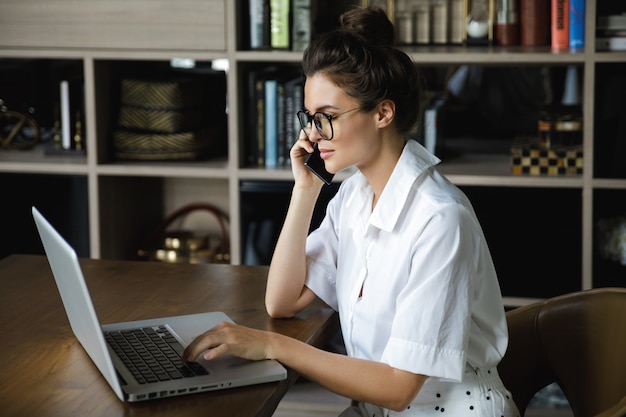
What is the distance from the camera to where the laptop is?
129 cm

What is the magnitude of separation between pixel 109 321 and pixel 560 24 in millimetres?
1864

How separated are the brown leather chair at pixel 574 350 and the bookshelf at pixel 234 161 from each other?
118 centimetres

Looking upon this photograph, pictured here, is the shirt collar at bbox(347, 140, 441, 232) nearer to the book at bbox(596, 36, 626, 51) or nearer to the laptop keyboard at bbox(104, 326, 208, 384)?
the laptop keyboard at bbox(104, 326, 208, 384)

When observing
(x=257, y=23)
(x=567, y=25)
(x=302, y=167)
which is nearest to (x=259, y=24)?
(x=257, y=23)

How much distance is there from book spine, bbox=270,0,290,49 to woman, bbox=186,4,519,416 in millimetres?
1169

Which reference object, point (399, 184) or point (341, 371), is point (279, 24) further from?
point (341, 371)

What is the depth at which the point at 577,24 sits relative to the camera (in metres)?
2.88

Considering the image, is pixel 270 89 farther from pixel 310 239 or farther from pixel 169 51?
pixel 310 239

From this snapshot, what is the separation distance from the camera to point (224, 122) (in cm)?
336

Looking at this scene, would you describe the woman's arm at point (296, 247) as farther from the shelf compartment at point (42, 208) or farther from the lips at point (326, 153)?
the shelf compartment at point (42, 208)

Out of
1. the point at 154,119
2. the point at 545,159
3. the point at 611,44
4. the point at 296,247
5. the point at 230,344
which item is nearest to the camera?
the point at 230,344

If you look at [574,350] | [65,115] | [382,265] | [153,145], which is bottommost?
[574,350]

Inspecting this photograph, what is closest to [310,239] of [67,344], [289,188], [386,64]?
[386,64]

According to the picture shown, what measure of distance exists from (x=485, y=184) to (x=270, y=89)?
76 cm
